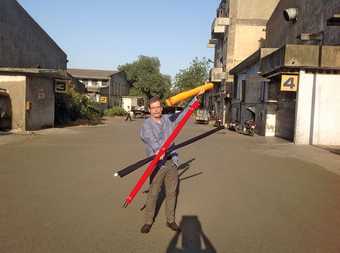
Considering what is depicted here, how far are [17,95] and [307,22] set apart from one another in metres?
16.1

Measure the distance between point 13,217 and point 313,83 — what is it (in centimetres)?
1592

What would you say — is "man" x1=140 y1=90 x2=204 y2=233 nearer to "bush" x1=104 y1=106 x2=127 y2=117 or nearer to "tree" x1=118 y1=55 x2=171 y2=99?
"bush" x1=104 y1=106 x2=127 y2=117

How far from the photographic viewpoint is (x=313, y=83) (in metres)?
18.7

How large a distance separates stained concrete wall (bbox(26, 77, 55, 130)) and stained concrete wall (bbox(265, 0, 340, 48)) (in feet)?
49.7

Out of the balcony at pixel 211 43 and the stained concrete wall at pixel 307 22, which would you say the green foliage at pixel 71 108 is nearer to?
the stained concrete wall at pixel 307 22

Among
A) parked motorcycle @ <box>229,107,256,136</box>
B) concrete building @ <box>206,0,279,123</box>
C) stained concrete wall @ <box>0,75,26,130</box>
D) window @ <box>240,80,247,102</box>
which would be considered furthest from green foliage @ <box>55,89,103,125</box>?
concrete building @ <box>206,0,279,123</box>

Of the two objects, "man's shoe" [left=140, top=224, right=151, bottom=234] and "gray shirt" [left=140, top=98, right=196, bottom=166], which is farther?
"gray shirt" [left=140, top=98, right=196, bottom=166]

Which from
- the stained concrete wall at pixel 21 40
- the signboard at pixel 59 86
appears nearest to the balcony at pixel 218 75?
the stained concrete wall at pixel 21 40

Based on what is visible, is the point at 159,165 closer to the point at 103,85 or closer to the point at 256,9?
the point at 256,9

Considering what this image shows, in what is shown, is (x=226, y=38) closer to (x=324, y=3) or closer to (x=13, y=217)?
(x=324, y=3)

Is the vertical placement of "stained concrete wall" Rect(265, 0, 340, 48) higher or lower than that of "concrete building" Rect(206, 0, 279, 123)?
lower

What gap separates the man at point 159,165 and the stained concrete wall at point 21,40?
23.4m

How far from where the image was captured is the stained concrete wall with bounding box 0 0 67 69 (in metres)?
27.0

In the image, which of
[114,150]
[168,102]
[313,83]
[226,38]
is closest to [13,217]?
[168,102]
